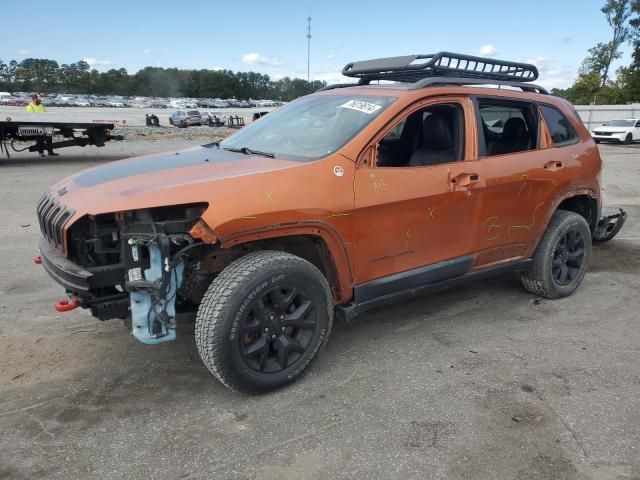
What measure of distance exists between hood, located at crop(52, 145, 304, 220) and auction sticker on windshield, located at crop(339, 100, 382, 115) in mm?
690

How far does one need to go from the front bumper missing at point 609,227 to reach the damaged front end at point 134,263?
197 inches

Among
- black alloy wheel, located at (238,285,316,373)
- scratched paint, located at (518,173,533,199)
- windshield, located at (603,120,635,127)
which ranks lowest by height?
black alloy wheel, located at (238,285,316,373)

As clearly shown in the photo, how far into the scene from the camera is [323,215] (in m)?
3.09

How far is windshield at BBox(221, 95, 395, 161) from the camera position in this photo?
11.3 feet

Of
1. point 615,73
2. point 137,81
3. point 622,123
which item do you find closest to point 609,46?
point 615,73

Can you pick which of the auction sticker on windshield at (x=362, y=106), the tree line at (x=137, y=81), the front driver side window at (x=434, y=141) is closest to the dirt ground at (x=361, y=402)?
the front driver side window at (x=434, y=141)

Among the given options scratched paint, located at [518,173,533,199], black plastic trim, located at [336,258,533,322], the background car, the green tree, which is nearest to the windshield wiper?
black plastic trim, located at [336,258,533,322]

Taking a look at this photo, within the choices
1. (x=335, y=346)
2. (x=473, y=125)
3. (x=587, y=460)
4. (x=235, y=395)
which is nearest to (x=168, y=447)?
(x=235, y=395)

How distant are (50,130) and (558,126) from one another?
13216 millimetres

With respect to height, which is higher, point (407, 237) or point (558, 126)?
point (558, 126)

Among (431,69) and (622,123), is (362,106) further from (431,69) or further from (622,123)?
(622,123)

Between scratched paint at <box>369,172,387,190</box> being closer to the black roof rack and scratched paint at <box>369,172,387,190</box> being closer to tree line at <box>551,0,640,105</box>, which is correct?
the black roof rack

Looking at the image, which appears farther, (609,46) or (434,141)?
(609,46)

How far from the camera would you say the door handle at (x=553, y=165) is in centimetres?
433
